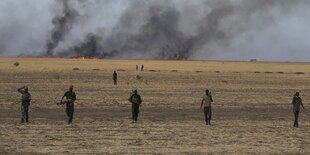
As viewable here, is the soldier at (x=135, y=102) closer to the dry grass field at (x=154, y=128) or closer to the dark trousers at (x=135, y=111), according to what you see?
the dark trousers at (x=135, y=111)

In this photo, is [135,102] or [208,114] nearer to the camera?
[135,102]

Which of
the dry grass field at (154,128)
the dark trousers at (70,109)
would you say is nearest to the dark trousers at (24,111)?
the dry grass field at (154,128)

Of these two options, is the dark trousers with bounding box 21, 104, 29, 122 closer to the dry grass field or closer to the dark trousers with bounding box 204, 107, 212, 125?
the dry grass field

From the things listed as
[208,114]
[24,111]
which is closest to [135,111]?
[208,114]

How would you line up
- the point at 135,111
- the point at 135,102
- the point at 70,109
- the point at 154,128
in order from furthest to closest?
the point at 135,111 < the point at 135,102 < the point at 70,109 < the point at 154,128

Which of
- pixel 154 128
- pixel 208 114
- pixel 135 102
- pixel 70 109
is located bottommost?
pixel 154 128

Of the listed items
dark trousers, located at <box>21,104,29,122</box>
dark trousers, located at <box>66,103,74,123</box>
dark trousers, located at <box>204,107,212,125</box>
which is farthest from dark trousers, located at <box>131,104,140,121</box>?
dark trousers, located at <box>21,104,29,122</box>

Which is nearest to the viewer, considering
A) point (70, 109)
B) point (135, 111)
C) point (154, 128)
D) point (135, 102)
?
point (154, 128)

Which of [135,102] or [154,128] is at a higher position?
[135,102]

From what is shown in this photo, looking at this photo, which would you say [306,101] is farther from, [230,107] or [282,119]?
[282,119]

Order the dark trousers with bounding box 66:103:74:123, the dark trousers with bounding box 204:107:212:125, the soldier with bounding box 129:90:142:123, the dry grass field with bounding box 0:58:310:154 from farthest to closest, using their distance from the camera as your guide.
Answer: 1. the soldier with bounding box 129:90:142:123
2. the dark trousers with bounding box 204:107:212:125
3. the dark trousers with bounding box 66:103:74:123
4. the dry grass field with bounding box 0:58:310:154

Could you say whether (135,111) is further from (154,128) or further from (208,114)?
(208,114)

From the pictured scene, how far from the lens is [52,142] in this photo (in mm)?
18359

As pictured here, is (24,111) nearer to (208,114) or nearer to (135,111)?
(135,111)
